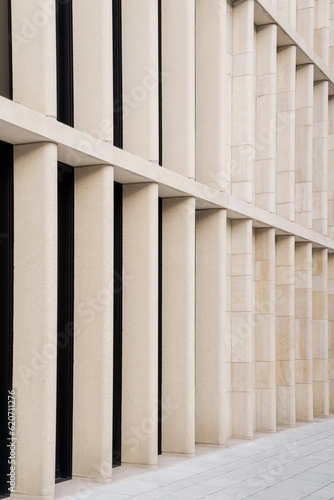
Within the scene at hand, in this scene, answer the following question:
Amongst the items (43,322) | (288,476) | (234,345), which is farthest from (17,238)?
(234,345)

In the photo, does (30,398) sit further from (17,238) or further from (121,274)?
(121,274)

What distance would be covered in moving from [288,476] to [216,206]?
6.46 m

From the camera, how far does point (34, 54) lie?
458 inches

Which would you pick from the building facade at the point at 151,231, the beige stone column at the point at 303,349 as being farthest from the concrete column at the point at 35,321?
the beige stone column at the point at 303,349

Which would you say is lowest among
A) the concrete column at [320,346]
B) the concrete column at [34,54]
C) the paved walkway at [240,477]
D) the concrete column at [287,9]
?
the paved walkway at [240,477]

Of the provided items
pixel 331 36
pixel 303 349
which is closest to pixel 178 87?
pixel 303 349

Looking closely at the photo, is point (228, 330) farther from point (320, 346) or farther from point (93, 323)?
point (93, 323)

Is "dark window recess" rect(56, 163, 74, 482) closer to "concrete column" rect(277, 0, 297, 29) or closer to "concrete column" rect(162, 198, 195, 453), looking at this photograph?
"concrete column" rect(162, 198, 195, 453)

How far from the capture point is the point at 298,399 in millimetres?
24188

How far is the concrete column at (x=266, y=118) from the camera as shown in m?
21.6

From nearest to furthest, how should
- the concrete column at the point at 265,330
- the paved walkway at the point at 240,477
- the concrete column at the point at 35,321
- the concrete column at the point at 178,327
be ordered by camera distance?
the concrete column at the point at 35,321
the paved walkway at the point at 240,477
the concrete column at the point at 178,327
the concrete column at the point at 265,330

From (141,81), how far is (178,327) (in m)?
5.09

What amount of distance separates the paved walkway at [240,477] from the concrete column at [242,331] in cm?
96

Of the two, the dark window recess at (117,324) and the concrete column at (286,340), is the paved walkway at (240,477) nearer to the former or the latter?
the dark window recess at (117,324)
